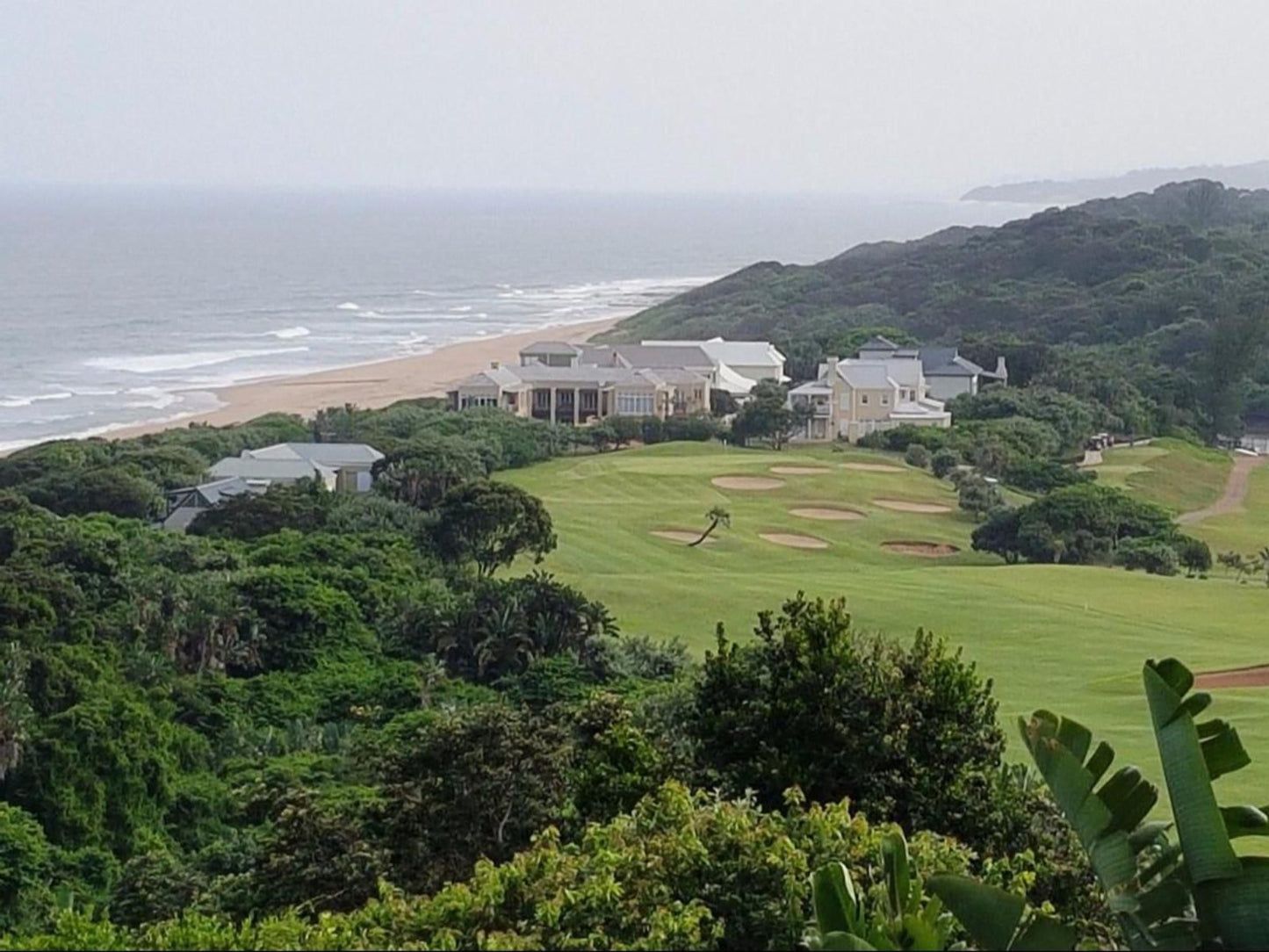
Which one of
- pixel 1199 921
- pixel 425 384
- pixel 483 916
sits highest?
pixel 1199 921

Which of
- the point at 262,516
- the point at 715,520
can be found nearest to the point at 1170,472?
the point at 715,520

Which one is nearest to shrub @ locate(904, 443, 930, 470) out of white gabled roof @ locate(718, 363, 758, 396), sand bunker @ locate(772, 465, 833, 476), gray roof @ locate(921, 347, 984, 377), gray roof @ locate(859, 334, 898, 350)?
sand bunker @ locate(772, 465, 833, 476)

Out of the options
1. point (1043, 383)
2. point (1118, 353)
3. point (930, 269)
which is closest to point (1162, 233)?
point (930, 269)

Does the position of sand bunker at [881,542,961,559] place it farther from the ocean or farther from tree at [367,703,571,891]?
the ocean

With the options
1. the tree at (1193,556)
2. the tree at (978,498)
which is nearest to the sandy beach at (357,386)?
the tree at (978,498)

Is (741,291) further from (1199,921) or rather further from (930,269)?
(1199,921)

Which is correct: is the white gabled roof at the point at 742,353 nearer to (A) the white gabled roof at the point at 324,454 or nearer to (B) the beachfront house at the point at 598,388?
(B) the beachfront house at the point at 598,388
